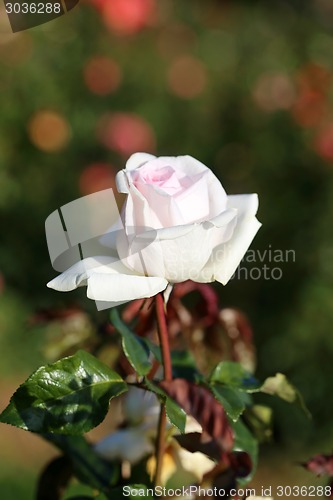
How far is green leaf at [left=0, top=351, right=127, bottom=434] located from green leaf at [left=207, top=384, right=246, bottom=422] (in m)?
0.09

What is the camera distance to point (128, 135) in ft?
6.64

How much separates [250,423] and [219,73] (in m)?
1.65

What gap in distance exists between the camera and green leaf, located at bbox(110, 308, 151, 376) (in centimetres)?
67

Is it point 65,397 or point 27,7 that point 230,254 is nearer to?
point 65,397

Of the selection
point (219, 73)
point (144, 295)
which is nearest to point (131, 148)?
point (219, 73)

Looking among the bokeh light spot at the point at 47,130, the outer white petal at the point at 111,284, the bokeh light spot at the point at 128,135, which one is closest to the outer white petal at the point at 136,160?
the outer white petal at the point at 111,284

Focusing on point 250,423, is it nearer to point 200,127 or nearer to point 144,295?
point 144,295

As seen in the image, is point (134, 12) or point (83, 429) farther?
point (134, 12)

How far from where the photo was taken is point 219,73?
90.2 inches

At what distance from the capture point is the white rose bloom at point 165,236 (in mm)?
604

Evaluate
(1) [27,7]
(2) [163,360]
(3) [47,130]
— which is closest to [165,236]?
(2) [163,360]

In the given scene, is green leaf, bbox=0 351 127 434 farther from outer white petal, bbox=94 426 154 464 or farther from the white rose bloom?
outer white petal, bbox=94 426 154 464

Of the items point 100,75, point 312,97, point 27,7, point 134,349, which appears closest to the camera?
point 134,349

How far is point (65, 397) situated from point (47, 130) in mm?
1581
